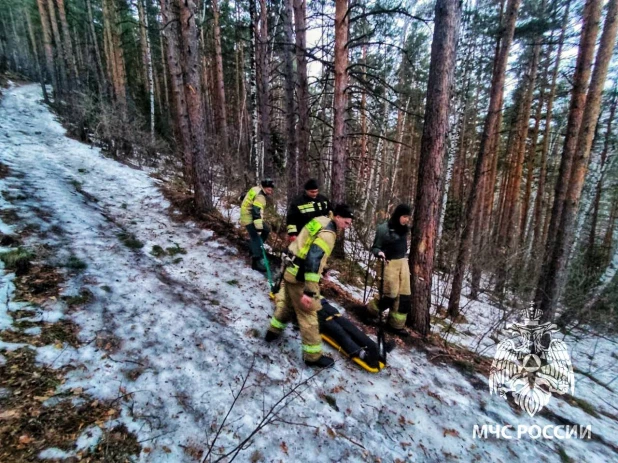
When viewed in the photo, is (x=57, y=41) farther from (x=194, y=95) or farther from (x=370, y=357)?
(x=370, y=357)

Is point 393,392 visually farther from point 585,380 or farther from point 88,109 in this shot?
point 88,109

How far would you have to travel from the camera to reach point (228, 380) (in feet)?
10.4

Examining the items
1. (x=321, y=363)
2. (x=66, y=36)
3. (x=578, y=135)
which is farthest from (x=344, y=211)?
(x=66, y=36)

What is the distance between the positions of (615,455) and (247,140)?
59.3 feet

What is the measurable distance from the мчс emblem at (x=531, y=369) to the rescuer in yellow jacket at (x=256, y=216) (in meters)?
4.32

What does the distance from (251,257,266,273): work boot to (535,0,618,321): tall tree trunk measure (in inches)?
242

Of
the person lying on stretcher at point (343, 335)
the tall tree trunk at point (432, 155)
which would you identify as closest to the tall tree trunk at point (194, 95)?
the person lying on stretcher at point (343, 335)

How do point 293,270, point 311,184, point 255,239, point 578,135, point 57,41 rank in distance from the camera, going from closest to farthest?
point 293,270
point 311,184
point 255,239
point 578,135
point 57,41

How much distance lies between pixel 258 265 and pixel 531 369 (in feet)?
16.6

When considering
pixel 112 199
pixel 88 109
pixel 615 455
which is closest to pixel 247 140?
pixel 88 109

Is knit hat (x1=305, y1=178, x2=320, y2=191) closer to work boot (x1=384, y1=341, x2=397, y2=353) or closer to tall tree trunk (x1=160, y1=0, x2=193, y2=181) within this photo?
work boot (x1=384, y1=341, x2=397, y2=353)

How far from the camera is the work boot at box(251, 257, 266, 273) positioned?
5.80 meters

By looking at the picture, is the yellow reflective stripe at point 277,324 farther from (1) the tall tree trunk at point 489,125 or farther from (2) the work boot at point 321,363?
(1) the tall tree trunk at point 489,125

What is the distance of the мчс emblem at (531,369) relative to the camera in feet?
13.2
